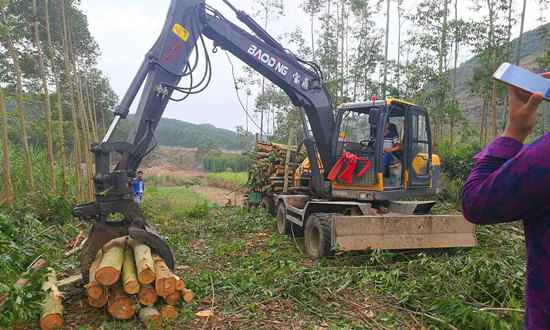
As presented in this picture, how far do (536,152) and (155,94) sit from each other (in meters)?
4.66

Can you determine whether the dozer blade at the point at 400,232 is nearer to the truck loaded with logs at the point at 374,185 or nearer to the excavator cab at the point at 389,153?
the truck loaded with logs at the point at 374,185

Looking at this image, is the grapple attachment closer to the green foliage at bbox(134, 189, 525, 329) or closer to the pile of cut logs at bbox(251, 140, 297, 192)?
the green foliage at bbox(134, 189, 525, 329)

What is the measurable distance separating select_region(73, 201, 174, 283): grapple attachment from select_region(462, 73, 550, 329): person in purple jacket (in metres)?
3.46

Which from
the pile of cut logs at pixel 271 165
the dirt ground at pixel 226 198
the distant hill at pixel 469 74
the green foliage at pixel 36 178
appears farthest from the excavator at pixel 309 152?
the distant hill at pixel 469 74

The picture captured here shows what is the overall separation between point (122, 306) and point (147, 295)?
0.76 ft

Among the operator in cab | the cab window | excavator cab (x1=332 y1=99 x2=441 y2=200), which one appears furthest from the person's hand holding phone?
the cab window

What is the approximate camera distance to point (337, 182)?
6.37 meters

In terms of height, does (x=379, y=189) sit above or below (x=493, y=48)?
below

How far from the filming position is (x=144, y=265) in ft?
11.4

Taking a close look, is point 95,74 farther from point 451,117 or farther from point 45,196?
point 451,117

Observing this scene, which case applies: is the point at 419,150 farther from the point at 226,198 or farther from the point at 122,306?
the point at 226,198

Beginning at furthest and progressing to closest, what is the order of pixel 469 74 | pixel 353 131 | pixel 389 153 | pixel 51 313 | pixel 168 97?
1. pixel 469 74
2. pixel 353 131
3. pixel 389 153
4. pixel 168 97
5. pixel 51 313

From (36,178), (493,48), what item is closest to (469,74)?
(493,48)

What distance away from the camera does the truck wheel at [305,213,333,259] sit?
5.59m
